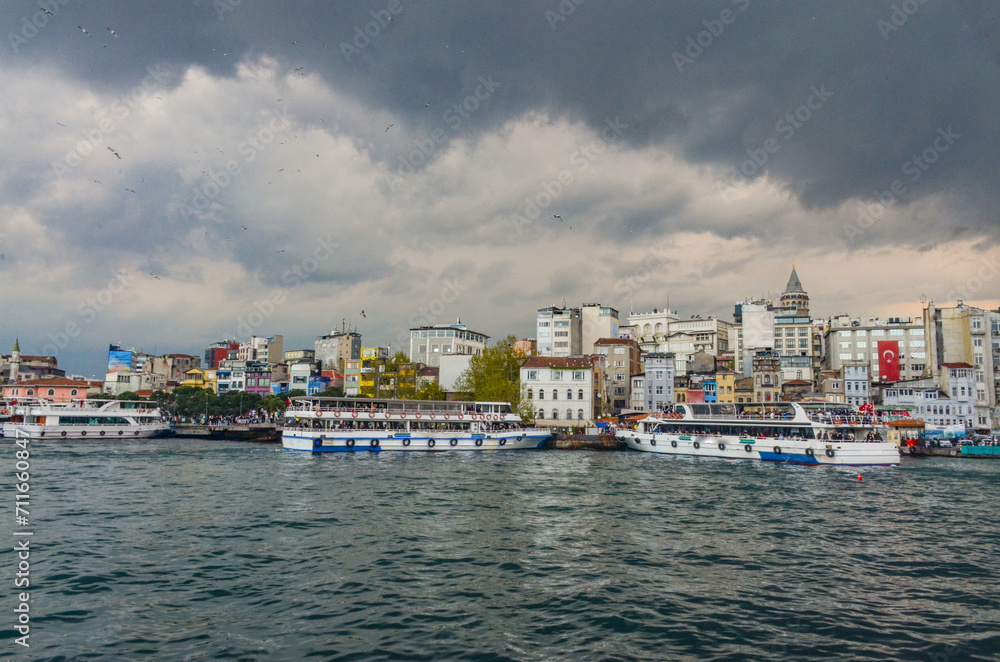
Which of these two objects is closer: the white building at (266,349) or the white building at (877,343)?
the white building at (877,343)

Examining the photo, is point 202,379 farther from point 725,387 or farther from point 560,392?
point 725,387

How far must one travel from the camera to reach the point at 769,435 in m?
47.5

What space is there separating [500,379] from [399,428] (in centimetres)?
2096

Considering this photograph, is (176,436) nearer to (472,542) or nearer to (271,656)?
(472,542)

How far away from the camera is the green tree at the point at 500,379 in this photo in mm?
68750

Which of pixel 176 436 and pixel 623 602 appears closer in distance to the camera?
pixel 623 602

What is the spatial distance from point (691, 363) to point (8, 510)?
84.1 metres

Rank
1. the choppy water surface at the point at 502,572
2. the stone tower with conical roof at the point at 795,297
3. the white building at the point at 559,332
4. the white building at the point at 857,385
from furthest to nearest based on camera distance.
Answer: the stone tower with conical roof at the point at 795,297, the white building at the point at 559,332, the white building at the point at 857,385, the choppy water surface at the point at 502,572

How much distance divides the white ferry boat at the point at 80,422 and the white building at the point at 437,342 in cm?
5126

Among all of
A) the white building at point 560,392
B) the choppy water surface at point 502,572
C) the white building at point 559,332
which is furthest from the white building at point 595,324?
the choppy water surface at point 502,572

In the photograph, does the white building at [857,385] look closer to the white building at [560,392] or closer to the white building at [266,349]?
the white building at [560,392]

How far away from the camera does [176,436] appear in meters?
75.3

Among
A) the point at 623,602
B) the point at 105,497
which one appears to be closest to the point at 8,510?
the point at 105,497

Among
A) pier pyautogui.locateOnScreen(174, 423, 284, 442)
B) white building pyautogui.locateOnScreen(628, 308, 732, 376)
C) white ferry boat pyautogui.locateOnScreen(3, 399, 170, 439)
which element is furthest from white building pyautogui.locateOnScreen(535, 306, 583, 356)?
white ferry boat pyautogui.locateOnScreen(3, 399, 170, 439)
